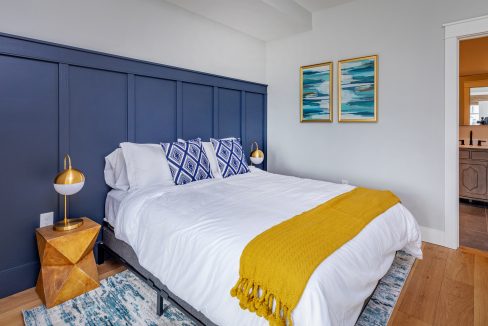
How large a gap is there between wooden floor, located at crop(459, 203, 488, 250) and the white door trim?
284mm

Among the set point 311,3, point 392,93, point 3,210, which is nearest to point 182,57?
point 311,3

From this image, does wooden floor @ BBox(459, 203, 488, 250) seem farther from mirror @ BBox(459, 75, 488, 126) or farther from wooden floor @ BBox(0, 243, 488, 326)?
mirror @ BBox(459, 75, 488, 126)

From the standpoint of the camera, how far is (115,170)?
256 centimetres

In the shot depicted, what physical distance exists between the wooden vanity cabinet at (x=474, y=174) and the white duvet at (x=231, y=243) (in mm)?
2756

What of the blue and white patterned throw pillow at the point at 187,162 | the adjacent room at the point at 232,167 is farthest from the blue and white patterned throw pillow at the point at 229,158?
the blue and white patterned throw pillow at the point at 187,162

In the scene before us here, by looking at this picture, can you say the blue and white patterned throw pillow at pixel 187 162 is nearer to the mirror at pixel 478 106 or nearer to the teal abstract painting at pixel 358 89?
the teal abstract painting at pixel 358 89

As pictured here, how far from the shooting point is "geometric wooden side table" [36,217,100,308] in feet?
6.25

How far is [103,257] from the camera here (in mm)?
2537

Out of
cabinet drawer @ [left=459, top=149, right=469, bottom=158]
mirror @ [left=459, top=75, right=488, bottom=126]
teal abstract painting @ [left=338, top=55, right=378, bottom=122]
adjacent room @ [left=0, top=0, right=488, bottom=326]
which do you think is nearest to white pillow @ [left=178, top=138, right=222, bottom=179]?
adjacent room @ [left=0, top=0, right=488, bottom=326]

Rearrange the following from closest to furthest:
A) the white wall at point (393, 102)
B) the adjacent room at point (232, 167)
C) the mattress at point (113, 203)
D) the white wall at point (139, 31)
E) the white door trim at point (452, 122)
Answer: the adjacent room at point (232, 167) < the white wall at point (139, 31) < the mattress at point (113, 203) < the white door trim at point (452, 122) < the white wall at point (393, 102)

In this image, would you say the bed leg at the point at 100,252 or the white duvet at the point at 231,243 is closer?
the white duvet at the point at 231,243

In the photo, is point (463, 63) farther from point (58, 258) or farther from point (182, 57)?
point (58, 258)

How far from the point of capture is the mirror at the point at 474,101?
4773mm

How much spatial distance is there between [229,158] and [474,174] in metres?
3.77
